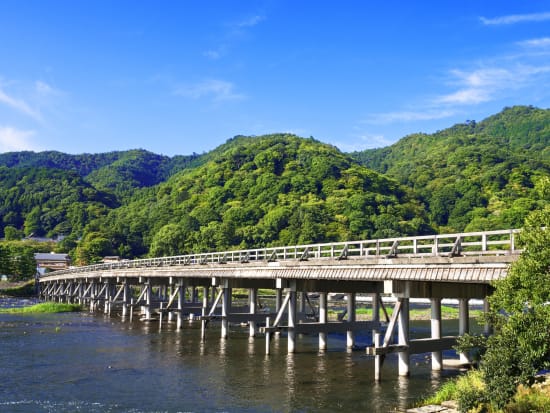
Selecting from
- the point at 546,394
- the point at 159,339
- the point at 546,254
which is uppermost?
the point at 546,254

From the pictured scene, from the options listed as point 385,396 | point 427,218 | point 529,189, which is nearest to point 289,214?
point 427,218

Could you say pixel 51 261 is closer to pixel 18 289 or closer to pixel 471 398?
pixel 18 289

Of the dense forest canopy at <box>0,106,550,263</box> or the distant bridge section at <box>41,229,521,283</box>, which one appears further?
the dense forest canopy at <box>0,106,550,263</box>

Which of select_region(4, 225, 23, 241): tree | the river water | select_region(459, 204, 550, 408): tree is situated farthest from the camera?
select_region(4, 225, 23, 241): tree

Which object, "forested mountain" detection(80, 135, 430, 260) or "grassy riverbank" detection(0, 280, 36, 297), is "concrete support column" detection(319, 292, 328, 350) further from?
"forested mountain" detection(80, 135, 430, 260)

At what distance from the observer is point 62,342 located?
137 ft

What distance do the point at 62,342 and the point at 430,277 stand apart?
103ft

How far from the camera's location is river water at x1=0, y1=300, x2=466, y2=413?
22312mm

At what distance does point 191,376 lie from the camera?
28.4 m

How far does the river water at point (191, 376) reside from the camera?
73.2ft

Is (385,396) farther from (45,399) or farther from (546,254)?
(45,399)

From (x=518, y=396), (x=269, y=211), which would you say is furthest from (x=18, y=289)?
(x=518, y=396)

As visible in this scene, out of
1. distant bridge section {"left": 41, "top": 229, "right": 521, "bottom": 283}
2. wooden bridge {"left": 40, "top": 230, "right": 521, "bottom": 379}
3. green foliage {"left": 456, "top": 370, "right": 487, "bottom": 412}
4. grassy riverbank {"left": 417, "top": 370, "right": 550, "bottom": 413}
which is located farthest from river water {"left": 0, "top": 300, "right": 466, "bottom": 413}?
distant bridge section {"left": 41, "top": 229, "right": 521, "bottom": 283}

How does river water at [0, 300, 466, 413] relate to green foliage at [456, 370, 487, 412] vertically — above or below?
below
